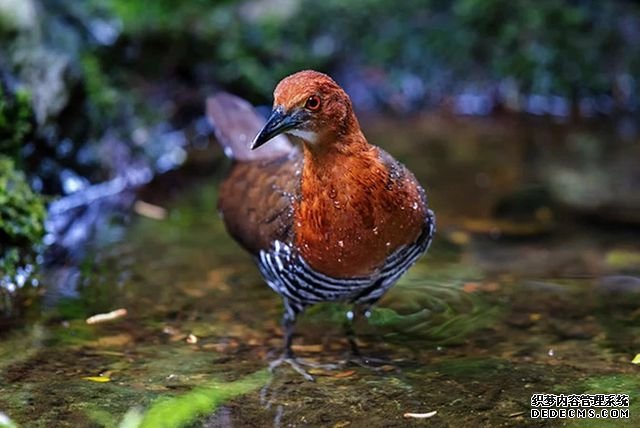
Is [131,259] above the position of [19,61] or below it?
below

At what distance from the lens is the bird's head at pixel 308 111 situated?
11.8ft

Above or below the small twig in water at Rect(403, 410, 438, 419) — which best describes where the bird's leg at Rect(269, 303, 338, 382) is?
above

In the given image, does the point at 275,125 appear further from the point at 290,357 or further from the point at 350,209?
the point at 290,357

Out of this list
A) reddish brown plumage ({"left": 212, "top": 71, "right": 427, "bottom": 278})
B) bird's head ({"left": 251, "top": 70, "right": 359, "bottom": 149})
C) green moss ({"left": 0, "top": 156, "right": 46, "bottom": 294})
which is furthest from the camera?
green moss ({"left": 0, "top": 156, "right": 46, "bottom": 294})

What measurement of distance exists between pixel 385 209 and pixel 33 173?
3513mm

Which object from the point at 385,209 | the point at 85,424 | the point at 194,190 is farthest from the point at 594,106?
the point at 85,424

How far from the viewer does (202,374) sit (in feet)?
12.9

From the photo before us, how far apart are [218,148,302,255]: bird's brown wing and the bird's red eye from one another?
0.53m

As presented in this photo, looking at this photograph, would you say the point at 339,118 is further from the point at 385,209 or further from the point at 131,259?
the point at 131,259

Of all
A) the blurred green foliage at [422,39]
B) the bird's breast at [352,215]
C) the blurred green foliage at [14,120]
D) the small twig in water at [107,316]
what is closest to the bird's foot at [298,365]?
the bird's breast at [352,215]

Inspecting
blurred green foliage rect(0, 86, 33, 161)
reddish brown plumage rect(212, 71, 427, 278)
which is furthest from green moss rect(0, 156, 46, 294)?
reddish brown plumage rect(212, 71, 427, 278)

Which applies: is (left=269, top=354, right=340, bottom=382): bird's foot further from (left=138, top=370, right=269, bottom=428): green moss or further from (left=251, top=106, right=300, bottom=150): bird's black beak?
(left=251, top=106, right=300, bottom=150): bird's black beak

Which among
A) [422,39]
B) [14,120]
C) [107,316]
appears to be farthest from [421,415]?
[422,39]

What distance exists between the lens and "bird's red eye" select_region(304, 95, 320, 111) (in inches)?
143
